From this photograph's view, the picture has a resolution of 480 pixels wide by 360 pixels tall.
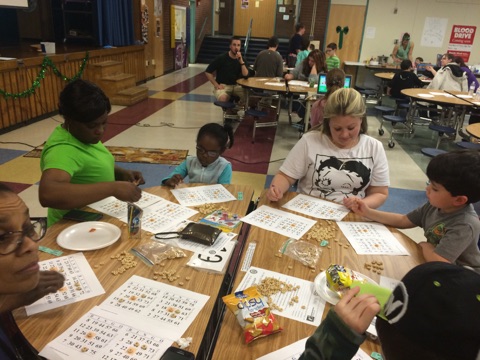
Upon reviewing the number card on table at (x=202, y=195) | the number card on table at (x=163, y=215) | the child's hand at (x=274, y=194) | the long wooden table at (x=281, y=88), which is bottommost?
the number card on table at (x=163, y=215)

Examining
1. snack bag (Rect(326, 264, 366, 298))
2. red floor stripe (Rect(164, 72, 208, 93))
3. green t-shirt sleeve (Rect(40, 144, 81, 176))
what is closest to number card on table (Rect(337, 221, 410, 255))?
snack bag (Rect(326, 264, 366, 298))

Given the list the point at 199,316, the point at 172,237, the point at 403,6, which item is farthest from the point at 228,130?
the point at 403,6

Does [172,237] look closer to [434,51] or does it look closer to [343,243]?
[343,243]

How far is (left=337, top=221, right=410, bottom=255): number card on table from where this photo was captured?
63.4 inches

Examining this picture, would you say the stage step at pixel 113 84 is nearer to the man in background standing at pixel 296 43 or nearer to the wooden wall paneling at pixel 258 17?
the man in background standing at pixel 296 43

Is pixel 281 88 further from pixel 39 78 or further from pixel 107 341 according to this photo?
pixel 107 341

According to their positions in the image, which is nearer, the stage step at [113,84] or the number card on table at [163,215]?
the number card on table at [163,215]

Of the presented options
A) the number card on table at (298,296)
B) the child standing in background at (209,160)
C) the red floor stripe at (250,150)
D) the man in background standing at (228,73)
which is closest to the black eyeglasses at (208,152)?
the child standing in background at (209,160)

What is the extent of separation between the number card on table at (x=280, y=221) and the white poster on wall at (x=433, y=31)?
37.7 feet

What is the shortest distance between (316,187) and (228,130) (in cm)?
72

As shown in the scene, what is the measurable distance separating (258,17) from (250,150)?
36.8 ft

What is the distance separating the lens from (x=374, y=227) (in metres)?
1.82

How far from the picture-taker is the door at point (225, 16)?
49.0ft

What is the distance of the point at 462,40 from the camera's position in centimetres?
1098
